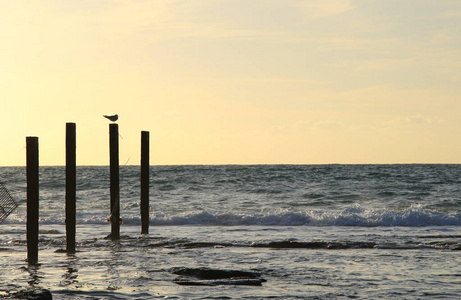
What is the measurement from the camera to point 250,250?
1555 cm

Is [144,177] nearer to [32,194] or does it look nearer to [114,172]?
[114,172]

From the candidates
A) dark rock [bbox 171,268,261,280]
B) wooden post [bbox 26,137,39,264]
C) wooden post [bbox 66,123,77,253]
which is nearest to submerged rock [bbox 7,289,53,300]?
dark rock [bbox 171,268,261,280]

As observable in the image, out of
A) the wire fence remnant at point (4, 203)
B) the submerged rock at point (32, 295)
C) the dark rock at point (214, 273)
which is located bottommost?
the dark rock at point (214, 273)

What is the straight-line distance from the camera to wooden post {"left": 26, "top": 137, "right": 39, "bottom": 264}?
1297 cm

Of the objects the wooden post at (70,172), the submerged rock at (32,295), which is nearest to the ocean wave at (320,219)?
the wooden post at (70,172)

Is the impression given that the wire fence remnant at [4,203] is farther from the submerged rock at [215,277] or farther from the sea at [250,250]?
the submerged rock at [215,277]

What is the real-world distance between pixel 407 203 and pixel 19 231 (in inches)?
700

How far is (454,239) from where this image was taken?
1761 cm

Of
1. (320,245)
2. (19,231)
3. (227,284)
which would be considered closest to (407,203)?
(320,245)

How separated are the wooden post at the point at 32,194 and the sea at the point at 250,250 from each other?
14.6 inches

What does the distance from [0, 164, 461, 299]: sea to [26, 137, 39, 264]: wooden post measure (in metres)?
0.37

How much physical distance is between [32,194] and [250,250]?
17.1 ft

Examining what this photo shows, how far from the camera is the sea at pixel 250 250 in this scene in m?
10.5

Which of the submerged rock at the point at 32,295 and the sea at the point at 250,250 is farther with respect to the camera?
the sea at the point at 250,250
